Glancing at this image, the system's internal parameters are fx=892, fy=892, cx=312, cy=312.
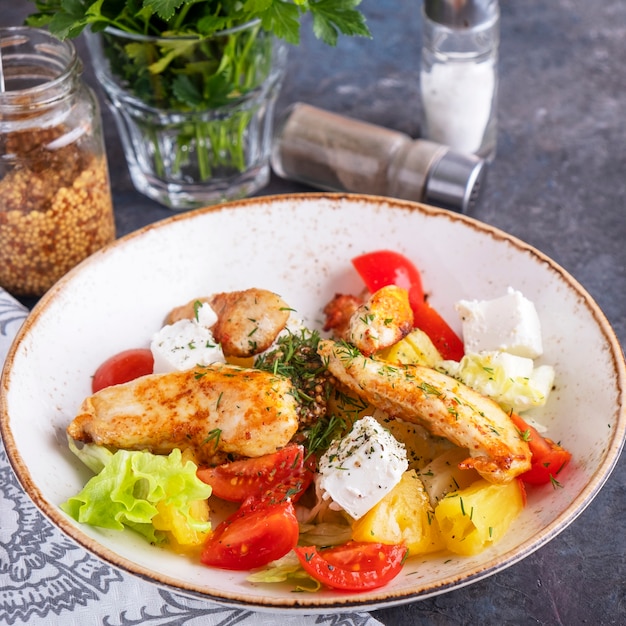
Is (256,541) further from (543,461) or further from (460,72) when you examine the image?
(460,72)

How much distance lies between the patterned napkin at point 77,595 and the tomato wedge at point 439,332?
1.03 meters

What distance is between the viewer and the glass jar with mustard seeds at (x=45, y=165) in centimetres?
344

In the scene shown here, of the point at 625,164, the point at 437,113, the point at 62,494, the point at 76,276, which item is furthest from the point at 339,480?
the point at 625,164

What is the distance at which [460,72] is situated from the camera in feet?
14.1

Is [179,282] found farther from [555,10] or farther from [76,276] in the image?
[555,10]

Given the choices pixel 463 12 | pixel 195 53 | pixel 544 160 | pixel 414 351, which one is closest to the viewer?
pixel 414 351

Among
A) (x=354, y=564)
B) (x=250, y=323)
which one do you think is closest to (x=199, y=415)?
(x=250, y=323)

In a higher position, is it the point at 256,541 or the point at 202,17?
the point at 202,17

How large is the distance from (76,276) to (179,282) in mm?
423

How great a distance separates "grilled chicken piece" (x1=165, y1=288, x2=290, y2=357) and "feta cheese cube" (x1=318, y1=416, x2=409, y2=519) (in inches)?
22.9

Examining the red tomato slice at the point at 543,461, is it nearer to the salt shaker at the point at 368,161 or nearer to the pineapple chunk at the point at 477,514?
the pineapple chunk at the point at 477,514

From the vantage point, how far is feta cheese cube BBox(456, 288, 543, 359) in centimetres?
311

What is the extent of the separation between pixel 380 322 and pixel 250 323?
46cm

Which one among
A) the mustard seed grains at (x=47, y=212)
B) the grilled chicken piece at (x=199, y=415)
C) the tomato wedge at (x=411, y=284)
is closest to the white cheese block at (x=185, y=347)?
the grilled chicken piece at (x=199, y=415)
